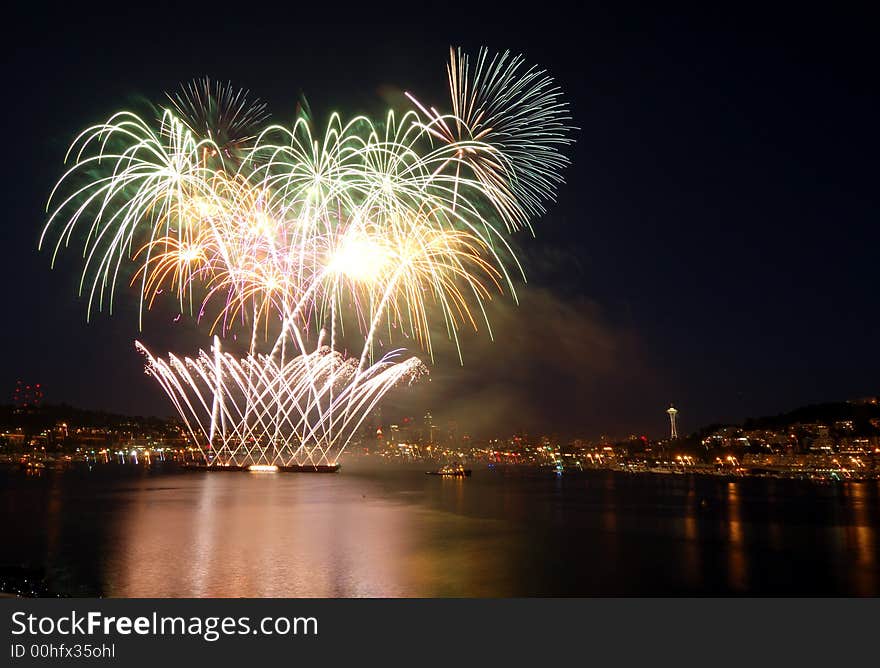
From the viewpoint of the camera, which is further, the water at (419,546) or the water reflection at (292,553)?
the water at (419,546)

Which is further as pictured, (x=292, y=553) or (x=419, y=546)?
(x=419, y=546)

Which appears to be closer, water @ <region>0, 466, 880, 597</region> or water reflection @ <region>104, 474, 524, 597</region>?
water reflection @ <region>104, 474, 524, 597</region>

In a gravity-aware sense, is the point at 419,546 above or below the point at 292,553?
below
